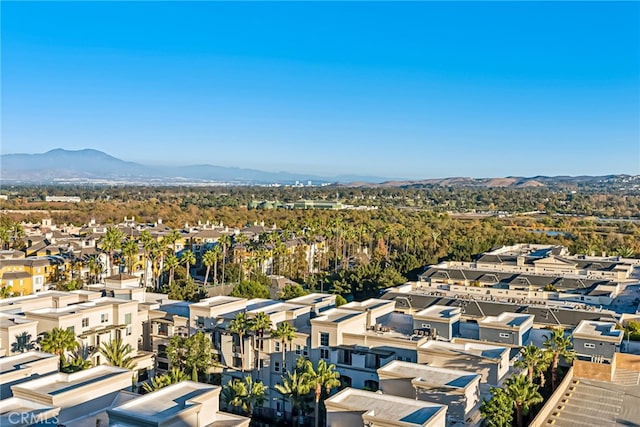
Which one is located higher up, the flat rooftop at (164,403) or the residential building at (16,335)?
the flat rooftop at (164,403)

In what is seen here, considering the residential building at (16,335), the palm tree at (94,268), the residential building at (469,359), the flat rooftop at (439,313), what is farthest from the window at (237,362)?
the palm tree at (94,268)

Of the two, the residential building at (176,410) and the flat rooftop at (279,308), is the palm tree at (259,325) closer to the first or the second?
the flat rooftop at (279,308)

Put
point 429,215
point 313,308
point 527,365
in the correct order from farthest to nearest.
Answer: point 429,215 → point 313,308 → point 527,365

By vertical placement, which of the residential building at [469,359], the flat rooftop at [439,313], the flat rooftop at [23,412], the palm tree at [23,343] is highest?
the flat rooftop at [23,412]

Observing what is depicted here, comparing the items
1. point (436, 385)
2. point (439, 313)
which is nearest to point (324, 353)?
point (439, 313)

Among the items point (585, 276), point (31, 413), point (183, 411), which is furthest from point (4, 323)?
point (585, 276)

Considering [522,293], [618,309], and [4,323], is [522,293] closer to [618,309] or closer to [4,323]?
[618,309]
